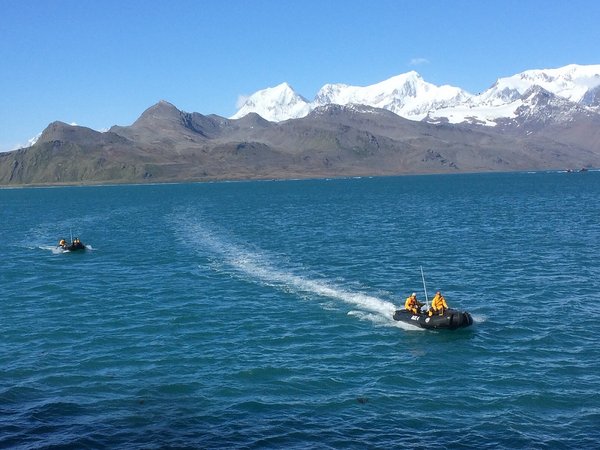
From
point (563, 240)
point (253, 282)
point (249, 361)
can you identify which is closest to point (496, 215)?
point (563, 240)

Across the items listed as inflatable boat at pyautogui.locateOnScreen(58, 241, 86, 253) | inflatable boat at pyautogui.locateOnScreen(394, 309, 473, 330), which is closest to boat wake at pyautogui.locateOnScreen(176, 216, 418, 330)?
inflatable boat at pyautogui.locateOnScreen(394, 309, 473, 330)

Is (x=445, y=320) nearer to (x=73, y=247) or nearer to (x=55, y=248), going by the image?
(x=73, y=247)

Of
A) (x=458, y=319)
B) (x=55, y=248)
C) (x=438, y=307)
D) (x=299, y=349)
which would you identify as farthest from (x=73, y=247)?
(x=458, y=319)

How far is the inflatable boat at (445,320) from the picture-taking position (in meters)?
49.3

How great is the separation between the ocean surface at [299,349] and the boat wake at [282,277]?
0.29m

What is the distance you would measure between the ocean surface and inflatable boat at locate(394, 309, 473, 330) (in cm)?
72

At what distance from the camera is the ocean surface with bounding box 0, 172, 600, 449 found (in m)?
33.7

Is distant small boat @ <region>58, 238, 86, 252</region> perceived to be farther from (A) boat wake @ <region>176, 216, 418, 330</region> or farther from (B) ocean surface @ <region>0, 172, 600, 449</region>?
(A) boat wake @ <region>176, 216, 418, 330</region>

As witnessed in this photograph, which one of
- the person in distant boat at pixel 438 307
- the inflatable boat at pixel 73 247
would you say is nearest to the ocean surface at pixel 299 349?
the person in distant boat at pixel 438 307

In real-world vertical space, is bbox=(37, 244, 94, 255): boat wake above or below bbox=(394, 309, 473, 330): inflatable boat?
above

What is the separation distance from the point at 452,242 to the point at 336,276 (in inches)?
1243

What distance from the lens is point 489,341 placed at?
4709cm

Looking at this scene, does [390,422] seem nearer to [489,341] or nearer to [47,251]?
[489,341]

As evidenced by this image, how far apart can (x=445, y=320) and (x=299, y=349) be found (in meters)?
10.9
